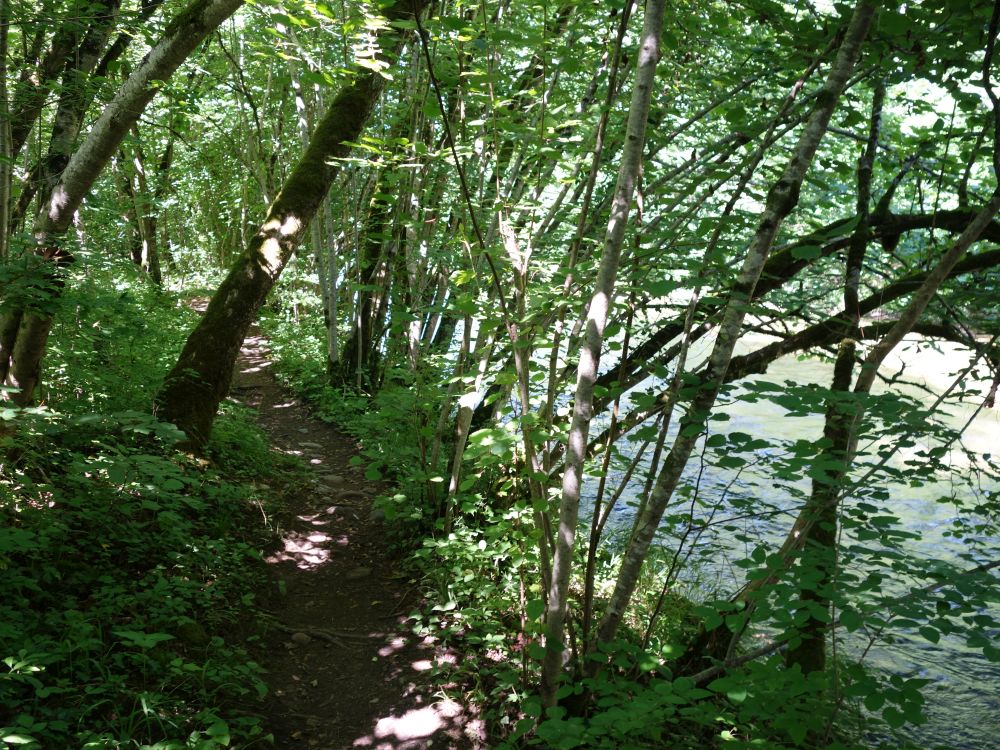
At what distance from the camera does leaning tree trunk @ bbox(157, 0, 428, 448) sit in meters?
5.08

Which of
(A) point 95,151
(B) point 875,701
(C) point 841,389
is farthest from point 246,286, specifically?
(B) point 875,701

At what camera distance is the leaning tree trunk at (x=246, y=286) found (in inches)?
200

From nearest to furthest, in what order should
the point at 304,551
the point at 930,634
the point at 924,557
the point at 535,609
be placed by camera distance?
the point at 930,634, the point at 535,609, the point at 304,551, the point at 924,557

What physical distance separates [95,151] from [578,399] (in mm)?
3410

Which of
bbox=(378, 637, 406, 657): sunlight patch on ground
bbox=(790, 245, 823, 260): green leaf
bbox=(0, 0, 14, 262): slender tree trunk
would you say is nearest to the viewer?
bbox=(790, 245, 823, 260): green leaf

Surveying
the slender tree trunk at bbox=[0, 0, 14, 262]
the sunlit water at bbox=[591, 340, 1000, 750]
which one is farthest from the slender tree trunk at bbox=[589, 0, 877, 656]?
the slender tree trunk at bbox=[0, 0, 14, 262]

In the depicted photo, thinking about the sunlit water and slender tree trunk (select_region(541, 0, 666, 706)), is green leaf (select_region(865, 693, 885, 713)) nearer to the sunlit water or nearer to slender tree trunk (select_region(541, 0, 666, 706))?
the sunlit water

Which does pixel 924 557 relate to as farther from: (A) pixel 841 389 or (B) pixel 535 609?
(B) pixel 535 609

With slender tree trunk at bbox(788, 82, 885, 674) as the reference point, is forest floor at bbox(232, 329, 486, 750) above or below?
below

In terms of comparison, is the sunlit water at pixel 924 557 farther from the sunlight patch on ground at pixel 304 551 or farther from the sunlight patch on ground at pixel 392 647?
the sunlight patch on ground at pixel 304 551

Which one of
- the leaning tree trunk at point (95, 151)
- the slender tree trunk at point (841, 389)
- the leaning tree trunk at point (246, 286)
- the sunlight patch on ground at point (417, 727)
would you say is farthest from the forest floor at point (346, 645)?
the leaning tree trunk at point (95, 151)

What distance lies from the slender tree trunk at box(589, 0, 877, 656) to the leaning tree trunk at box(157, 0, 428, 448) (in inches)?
135

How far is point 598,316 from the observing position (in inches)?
104

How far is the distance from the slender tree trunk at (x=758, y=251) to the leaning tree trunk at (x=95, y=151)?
3.52 meters
